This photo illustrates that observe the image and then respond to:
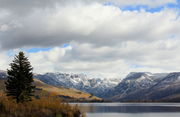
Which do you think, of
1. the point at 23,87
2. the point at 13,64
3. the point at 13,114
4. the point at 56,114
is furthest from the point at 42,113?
the point at 13,64

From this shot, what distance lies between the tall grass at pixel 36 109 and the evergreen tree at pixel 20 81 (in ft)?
11.6

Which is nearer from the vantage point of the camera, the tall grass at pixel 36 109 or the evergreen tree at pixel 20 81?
the tall grass at pixel 36 109

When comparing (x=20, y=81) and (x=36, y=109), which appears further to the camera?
(x=20, y=81)

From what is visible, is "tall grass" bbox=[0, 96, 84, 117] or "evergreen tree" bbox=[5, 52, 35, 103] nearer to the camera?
"tall grass" bbox=[0, 96, 84, 117]

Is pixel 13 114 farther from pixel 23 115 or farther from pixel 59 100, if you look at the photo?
pixel 59 100

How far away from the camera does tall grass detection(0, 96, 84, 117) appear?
3427cm

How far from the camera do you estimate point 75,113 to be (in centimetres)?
4484

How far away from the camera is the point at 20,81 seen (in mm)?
46375

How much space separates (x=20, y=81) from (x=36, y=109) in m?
9.18

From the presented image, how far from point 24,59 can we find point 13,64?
2077 millimetres

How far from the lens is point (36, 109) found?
38844mm

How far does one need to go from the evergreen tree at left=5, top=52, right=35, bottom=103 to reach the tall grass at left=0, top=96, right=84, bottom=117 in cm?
355

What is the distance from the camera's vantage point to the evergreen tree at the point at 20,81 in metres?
45.5

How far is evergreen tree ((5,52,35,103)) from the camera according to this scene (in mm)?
45531
